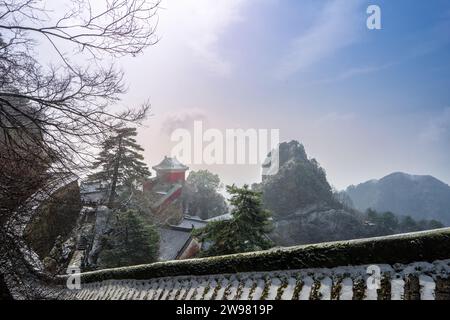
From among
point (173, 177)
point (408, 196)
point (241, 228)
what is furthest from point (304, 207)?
point (408, 196)

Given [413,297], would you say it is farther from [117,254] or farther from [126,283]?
[117,254]

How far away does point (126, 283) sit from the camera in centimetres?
593

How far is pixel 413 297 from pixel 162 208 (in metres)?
36.4

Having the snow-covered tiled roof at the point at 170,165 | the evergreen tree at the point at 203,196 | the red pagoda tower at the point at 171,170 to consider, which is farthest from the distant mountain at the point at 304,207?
the red pagoda tower at the point at 171,170

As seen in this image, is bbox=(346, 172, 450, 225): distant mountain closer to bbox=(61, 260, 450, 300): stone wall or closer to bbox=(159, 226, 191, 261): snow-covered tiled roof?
bbox=(159, 226, 191, 261): snow-covered tiled roof

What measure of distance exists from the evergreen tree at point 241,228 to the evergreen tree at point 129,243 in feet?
23.5

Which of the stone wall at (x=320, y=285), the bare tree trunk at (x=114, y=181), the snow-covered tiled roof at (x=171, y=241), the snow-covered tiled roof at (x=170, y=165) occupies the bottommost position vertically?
the snow-covered tiled roof at (x=171, y=241)

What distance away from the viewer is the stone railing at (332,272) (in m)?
2.31

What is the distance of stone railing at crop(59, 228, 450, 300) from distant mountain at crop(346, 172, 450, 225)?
133 metres

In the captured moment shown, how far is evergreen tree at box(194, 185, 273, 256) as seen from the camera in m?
11.5

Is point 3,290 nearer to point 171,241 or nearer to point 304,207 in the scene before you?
point 171,241

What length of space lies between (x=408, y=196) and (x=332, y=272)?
146 metres

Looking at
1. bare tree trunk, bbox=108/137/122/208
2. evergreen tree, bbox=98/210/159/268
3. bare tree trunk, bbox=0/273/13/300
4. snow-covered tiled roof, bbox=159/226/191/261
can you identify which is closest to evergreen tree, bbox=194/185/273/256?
evergreen tree, bbox=98/210/159/268

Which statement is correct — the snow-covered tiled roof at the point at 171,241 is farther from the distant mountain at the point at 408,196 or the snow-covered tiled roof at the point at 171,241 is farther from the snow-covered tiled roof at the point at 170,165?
the distant mountain at the point at 408,196
